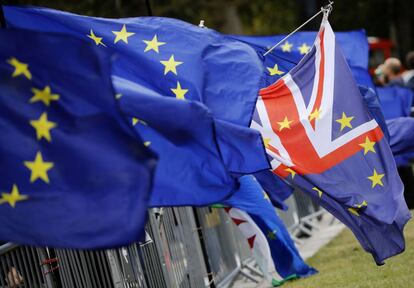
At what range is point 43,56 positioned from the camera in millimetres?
6250

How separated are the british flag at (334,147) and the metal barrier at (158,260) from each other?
1.49 m

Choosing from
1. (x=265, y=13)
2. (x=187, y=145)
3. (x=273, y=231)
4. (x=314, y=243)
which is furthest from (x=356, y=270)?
(x=265, y=13)

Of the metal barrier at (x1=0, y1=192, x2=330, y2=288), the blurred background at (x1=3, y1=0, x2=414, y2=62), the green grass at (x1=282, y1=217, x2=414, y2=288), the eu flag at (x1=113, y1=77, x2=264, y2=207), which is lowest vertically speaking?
the green grass at (x1=282, y1=217, x2=414, y2=288)

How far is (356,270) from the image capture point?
11.4m

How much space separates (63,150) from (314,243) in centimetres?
937

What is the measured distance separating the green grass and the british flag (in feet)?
3.88

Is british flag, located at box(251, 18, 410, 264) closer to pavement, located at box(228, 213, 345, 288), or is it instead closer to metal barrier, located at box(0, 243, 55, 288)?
metal barrier, located at box(0, 243, 55, 288)

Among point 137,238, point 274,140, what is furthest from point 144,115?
point 274,140

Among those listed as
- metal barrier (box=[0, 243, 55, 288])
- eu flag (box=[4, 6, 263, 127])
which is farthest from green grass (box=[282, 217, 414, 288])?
metal barrier (box=[0, 243, 55, 288])

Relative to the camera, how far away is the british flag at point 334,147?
29.2ft

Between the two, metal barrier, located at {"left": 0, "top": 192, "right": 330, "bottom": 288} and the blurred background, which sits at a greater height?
the blurred background

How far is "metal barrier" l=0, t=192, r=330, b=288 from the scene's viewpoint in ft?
26.1

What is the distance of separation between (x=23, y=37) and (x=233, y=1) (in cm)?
2812

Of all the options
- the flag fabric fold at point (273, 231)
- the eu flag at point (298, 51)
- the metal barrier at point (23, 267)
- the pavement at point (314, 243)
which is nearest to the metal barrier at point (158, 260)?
the metal barrier at point (23, 267)
